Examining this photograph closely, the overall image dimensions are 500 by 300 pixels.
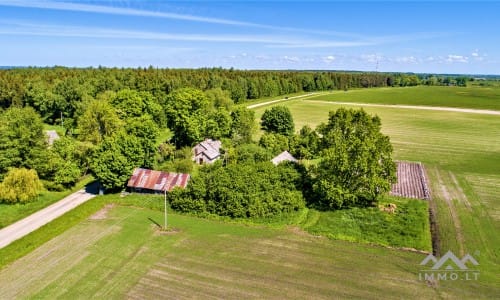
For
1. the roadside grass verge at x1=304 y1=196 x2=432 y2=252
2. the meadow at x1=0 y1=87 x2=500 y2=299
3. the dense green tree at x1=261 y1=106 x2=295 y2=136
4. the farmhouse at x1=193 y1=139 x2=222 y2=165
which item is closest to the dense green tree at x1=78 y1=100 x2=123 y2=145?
the farmhouse at x1=193 y1=139 x2=222 y2=165

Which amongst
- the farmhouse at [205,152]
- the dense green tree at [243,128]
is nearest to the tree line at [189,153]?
the dense green tree at [243,128]

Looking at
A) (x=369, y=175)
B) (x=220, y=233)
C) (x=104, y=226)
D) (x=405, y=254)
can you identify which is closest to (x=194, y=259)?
(x=220, y=233)

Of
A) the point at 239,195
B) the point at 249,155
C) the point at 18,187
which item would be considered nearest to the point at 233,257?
the point at 239,195

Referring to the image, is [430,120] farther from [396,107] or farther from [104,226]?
[104,226]

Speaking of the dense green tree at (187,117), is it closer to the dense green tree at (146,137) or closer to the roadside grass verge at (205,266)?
the dense green tree at (146,137)

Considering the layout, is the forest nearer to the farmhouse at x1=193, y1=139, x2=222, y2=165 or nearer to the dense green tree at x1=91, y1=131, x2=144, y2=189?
the dense green tree at x1=91, y1=131, x2=144, y2=189

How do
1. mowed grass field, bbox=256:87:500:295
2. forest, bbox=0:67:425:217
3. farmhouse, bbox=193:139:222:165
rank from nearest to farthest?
mowed grass field, bbox=256:87:500:295 < forest, bbox=0:67:425:217 < farmhouse, bbox=193:139:222:165
